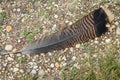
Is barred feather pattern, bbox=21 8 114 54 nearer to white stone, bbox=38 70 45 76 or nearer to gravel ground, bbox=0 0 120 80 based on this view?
gravel ground, bbox=0 0 120 80

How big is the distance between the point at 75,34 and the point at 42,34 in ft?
1.17

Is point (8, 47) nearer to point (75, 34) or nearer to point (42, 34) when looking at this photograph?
point (42, 34)

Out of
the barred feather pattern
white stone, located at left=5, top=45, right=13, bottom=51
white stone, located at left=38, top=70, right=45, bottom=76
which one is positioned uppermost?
white stone, located at left=5, top=45, right=13, bottom=51

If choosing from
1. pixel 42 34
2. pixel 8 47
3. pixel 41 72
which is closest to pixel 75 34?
pixel 42 34

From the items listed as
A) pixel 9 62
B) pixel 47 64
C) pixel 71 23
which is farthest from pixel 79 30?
pixel 9 62

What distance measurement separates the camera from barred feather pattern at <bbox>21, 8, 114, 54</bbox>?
4574mm

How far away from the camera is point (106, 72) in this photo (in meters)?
4.35

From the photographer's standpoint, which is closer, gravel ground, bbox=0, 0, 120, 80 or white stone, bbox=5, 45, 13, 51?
gravel ground, bbox=0, 0, 120, 80

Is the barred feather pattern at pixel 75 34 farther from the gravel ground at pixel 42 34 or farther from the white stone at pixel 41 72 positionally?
the white stone at pixel 41 72

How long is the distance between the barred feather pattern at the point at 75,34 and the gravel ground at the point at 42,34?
0.06 m

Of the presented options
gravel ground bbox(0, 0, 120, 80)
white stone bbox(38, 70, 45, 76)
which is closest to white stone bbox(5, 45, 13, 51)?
gravel ground bbox(0, 0, 120, 80)

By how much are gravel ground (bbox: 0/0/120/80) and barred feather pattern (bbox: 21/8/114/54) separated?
0.20ft

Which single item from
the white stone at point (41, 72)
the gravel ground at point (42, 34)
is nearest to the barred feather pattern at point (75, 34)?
the gravel ground at point (42, 34)

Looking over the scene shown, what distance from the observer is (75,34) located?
4625 millimetres
